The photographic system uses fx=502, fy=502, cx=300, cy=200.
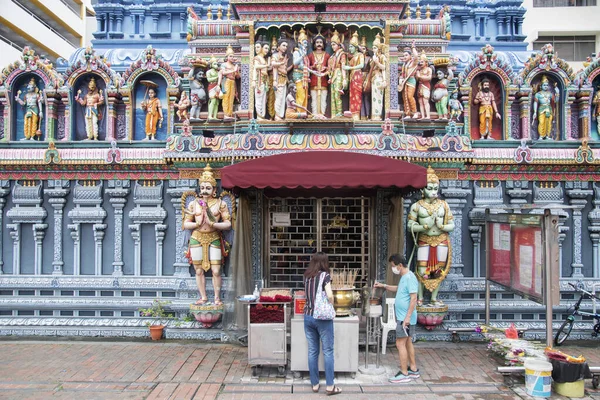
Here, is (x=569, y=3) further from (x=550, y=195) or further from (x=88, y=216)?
(x=88, y=216)

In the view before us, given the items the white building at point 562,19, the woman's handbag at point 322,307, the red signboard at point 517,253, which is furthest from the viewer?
the white building at point 562,19

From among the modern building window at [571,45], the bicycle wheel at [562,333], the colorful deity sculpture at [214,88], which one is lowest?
the bicycle wheel at [562,333]

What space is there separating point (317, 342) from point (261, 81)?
556 centimetres

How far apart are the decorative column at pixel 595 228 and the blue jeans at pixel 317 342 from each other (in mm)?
6898

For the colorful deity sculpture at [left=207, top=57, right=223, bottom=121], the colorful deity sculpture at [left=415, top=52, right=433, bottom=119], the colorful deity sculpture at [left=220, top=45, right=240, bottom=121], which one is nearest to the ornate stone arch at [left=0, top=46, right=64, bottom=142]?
the colorful deity sculpture at [left=207, top=57, right=223, bottom=121]

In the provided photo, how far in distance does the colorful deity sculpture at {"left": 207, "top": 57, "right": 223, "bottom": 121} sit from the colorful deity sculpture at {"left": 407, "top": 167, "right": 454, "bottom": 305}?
449 cm

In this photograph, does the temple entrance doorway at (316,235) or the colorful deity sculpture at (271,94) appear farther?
the colorful deity sculpture at (271,94)

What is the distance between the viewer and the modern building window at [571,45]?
2741 cm

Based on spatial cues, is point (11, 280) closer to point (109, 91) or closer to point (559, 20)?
point (109, 91)

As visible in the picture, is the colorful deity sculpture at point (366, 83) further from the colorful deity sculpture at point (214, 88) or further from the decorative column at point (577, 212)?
the decorative column at point (577, 212)

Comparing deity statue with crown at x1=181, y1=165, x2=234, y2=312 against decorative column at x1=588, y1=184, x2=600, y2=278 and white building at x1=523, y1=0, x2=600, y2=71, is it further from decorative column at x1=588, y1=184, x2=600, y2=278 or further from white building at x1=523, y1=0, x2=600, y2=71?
white building at x1=523, y1=0, x2=600, y2=71

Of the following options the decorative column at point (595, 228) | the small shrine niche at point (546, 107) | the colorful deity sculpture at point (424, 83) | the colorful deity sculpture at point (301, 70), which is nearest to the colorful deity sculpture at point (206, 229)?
the colorful deity sculpture at point (301, 70)

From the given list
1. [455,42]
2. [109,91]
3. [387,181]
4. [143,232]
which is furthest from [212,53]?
[455,42]

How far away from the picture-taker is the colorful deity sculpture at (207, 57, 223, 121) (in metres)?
10.4
